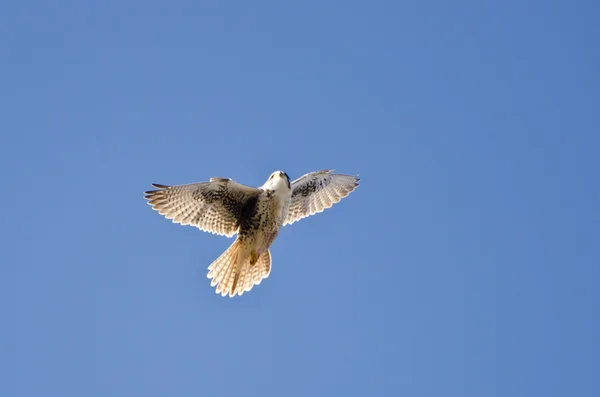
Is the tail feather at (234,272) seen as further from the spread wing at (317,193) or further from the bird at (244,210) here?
the spread wing at (317,193)

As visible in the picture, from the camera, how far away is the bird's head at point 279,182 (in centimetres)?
1377

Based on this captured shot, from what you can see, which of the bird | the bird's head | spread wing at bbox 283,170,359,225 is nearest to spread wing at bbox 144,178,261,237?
the bird

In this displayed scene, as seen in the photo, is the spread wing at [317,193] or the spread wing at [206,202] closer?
the spread wing at [206,202]

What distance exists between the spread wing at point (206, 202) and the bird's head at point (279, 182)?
0.28 metres

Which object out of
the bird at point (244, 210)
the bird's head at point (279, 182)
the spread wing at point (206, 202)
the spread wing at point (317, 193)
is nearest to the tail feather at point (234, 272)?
the bird at point (244, 210)

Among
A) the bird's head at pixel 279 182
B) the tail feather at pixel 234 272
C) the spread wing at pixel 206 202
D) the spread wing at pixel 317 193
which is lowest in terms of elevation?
the tail feather at pixel 234 272

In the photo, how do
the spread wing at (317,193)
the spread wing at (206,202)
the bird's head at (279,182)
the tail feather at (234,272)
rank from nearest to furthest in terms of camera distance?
the bird's head at (279,182)
the spread wing at (206,202)
the tail feather at (234,272)
the spread wing at (317,193)

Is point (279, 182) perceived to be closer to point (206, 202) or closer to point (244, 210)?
point (244, 210)

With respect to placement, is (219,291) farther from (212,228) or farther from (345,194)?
(345,194)

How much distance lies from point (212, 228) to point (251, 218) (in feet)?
2.38

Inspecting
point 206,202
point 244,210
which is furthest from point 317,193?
point 206,202

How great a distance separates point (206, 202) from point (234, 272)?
48.2 inches

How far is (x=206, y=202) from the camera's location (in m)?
14.5

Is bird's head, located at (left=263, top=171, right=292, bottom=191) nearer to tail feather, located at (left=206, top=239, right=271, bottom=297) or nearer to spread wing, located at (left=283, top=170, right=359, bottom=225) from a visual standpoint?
spread wing, located at (left=283, top=170, right=359, bottom=225)
